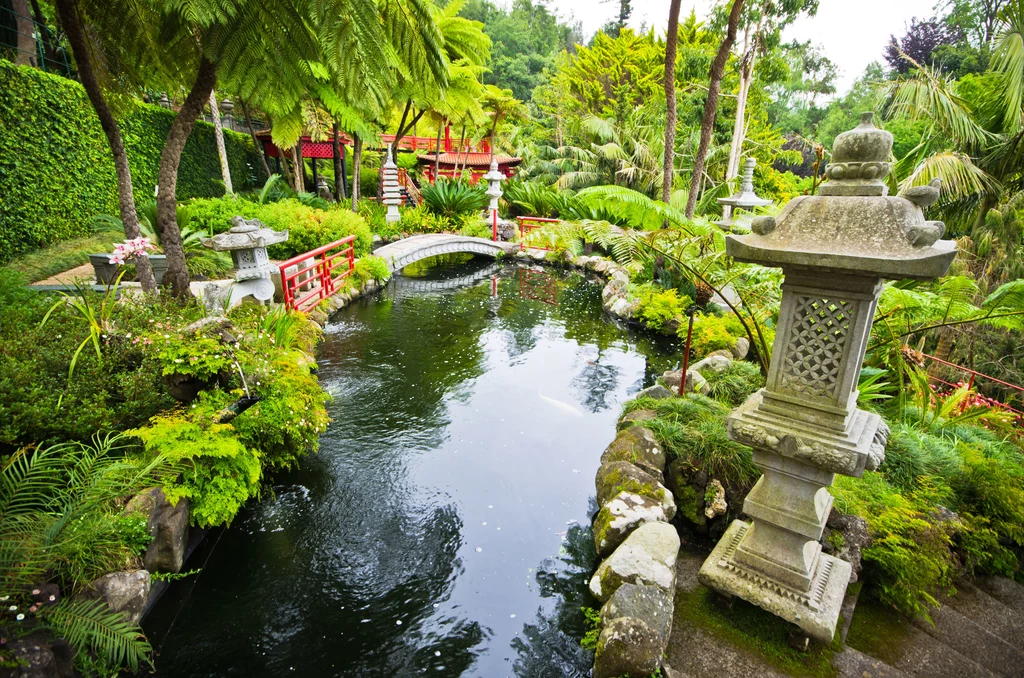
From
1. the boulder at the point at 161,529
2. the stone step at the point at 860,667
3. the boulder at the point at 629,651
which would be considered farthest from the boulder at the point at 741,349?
the boulder at the point at 161,529

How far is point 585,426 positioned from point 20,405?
16.3ft

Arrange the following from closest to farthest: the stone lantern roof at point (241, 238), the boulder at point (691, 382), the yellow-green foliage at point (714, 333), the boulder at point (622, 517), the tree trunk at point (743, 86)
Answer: the boulder at point (622, 517) < the boulder at point (691, 382) < the stone lantern roof at point (241, 238) < the yellow-green foliage at point (714, 333) < the tree trunk at point (743, 86)

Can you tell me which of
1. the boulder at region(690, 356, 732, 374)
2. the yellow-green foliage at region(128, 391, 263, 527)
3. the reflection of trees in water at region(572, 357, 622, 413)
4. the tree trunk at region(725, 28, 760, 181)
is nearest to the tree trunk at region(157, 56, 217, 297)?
the yellow-green foliage at region(128, 391, 263, 527)

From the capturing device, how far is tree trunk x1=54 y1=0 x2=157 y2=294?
487cm

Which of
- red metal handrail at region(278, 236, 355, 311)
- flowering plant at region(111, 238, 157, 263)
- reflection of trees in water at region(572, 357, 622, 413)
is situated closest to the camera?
flowering plant at region(111, 238, 157, 263)

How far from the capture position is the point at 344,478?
4883 mm

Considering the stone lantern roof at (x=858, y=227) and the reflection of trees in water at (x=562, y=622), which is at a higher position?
the stone lantern roof at (x=858, y=227)

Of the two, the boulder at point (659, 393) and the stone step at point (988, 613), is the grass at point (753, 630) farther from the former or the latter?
the boulder at point (659, 393)

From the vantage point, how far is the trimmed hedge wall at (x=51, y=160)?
7.45 m

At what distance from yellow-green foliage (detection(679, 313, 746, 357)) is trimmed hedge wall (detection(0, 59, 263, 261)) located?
26.6 ft

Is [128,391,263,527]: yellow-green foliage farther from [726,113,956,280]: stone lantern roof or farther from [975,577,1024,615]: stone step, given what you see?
[975,577,1024,615]: stone step

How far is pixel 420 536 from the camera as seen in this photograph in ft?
13.9

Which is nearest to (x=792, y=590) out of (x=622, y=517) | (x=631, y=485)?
(x=622, y=517)

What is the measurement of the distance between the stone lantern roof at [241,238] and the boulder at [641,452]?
16.0 feet
